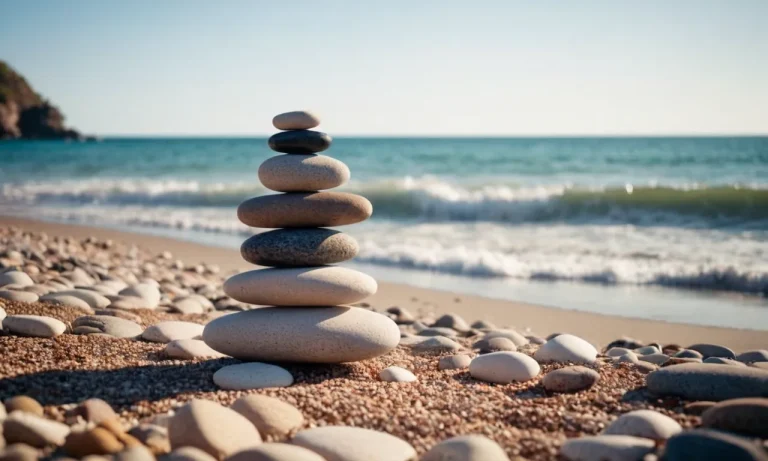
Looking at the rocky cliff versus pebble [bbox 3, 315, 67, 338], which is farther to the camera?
the rocky cliff

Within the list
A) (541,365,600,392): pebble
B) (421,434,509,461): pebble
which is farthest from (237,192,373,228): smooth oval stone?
(421,434,509,461): pebble

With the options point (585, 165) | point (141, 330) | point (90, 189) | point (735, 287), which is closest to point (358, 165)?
point (585, 165)

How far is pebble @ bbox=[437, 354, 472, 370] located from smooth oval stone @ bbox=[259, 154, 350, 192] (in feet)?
5.07

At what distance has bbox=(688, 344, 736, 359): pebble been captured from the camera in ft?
19.7

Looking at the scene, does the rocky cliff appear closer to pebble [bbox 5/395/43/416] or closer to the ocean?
the ocean

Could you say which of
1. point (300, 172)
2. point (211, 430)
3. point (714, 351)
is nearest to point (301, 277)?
point (300, 172)

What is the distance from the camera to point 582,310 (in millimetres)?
8477

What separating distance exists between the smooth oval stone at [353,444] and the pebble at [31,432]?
110cm

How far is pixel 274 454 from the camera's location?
2.97 m

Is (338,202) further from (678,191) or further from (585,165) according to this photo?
(585,165)

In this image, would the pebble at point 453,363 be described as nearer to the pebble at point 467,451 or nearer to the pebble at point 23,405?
the pebble at point 467,451

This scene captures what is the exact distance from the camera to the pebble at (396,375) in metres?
4.75

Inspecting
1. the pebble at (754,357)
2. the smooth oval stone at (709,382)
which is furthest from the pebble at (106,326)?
the pebble at (754,357)

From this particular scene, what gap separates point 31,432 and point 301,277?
2035mm
